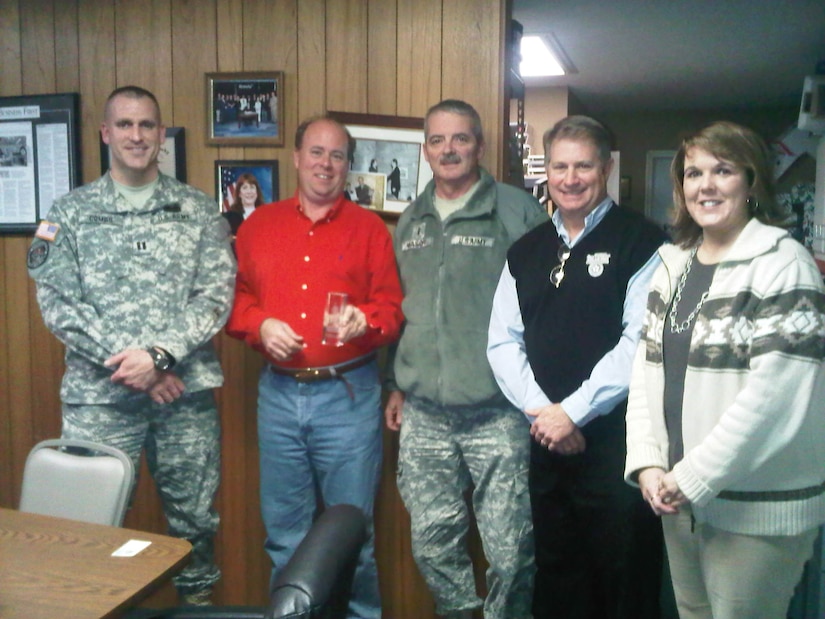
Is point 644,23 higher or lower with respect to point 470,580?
higher

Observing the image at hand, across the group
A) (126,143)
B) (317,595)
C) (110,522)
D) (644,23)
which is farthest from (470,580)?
(644,23)

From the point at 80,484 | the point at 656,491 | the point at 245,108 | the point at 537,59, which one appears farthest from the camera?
the point at 537,59

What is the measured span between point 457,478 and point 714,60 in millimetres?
4570

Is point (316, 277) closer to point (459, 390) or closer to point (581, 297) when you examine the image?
point (459, 390)

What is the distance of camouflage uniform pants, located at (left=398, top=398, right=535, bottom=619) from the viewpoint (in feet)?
7.00

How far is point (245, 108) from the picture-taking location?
271 cm

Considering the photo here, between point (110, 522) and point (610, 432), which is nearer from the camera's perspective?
point (110, 522)

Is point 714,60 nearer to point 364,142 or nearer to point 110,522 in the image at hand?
point 364,142

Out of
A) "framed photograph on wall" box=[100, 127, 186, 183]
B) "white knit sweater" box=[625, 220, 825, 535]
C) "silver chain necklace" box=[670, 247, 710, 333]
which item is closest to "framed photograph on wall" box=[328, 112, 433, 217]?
"framed photograph on wall" box=[100, 127, 186, 183]

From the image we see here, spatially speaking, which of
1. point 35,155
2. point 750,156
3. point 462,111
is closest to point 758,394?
point 750,156

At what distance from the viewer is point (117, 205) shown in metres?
2.22

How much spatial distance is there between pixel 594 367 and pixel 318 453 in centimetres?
91

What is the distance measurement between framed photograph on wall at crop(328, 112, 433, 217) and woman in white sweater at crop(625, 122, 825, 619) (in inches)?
44.5

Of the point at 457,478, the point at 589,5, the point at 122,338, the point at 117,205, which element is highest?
the point at 589,5
